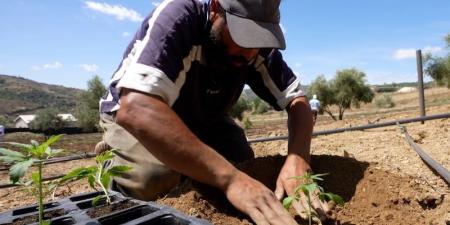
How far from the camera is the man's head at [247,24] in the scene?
73.5 inches

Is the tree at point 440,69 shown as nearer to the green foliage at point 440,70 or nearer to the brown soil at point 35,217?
the green foliage at point 440,70

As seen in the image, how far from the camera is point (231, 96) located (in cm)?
268

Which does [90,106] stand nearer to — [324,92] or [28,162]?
[324,92]

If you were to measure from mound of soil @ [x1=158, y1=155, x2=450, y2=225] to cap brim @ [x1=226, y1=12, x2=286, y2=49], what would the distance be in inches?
28.2

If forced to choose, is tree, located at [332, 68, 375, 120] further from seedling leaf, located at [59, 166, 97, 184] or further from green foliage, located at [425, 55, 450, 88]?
seedling leaf, located at [59, 166, 97, 184]

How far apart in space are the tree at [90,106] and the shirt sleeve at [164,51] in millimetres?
30192

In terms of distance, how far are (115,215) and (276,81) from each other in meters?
1.71

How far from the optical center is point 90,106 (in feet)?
109

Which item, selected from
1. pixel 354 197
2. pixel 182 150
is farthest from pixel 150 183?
pixel 354 197

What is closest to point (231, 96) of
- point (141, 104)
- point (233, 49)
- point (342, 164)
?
point (233, 49)

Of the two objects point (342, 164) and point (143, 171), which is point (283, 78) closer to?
point (342, 164)

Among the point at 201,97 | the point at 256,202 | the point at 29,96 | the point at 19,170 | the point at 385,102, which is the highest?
the point at 29,96

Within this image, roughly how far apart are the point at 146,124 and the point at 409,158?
2.55 metres

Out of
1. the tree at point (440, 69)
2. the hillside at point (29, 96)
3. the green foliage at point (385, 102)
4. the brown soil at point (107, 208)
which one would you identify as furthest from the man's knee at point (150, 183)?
the hillside at point (29, 96)
